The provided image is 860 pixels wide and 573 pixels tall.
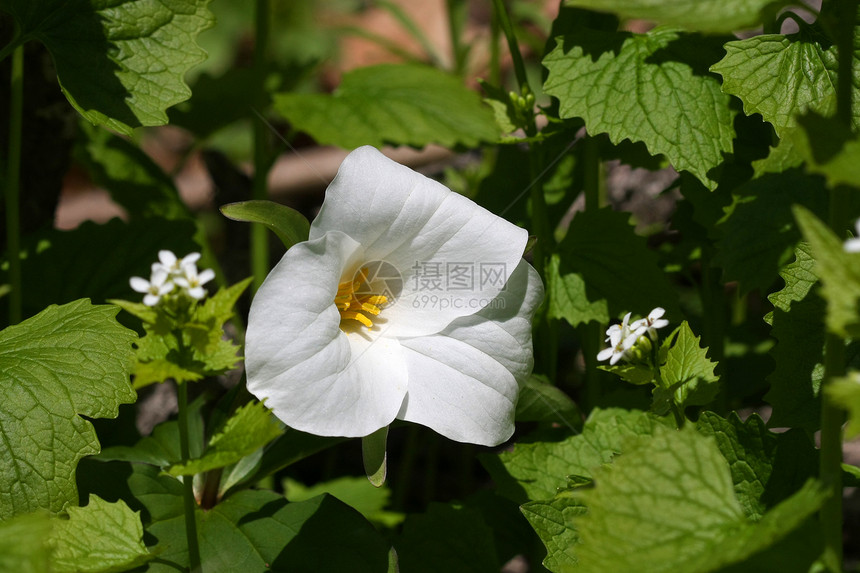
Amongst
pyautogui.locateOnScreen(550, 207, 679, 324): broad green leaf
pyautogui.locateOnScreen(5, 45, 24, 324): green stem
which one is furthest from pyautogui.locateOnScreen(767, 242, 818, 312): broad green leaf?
pyautogui.locateOnScreen(5, 45, 24, 324): green stem

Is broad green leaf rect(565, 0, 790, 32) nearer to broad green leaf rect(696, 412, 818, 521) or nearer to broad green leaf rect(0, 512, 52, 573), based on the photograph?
broad green leaf rect(696, 412, 818, 521)

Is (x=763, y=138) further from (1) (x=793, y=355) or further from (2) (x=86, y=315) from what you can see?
(2) (x=86, y=315)

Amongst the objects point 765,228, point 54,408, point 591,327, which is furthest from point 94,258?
point 765,228

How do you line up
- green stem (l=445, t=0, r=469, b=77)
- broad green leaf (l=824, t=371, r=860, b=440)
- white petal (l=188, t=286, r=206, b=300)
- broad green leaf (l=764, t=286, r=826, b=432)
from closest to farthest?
broad green leaf (l=824, t=371, r=860, b=440)
white petal (l=188, t=286, r=206, b=300)
broad green leaf (l=764, t=286, r=826, b=432)
green stem (l=445, t=0, r=469, b=77)

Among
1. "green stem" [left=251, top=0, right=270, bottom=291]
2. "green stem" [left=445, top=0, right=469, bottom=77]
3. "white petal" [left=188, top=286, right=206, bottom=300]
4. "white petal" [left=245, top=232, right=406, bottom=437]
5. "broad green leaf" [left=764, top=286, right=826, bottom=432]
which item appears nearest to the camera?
"white petal" [left=188, top=286, right=206, bottom=300]

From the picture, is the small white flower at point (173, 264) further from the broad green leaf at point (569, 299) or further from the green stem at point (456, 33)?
the green stem at point (456, 33)

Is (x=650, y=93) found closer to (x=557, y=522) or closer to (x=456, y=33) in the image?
(x=557, y=522)
